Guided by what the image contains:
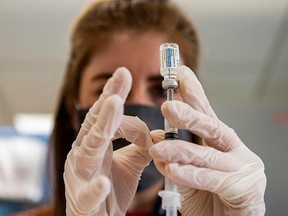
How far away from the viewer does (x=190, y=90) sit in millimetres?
579

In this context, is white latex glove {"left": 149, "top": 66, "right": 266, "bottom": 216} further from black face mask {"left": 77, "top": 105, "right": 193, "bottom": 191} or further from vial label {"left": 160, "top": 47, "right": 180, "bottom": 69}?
black face mask {"left": 77, "top": 105, "right": 193, "bottom": 191}

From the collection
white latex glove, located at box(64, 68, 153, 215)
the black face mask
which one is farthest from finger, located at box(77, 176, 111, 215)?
the black face mask

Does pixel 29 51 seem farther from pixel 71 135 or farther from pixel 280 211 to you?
pixel 280 211

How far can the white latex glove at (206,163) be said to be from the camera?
55 cm

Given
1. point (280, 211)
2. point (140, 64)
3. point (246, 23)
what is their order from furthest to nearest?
point (246, 23)
point (140, 64)
point (280, 211)

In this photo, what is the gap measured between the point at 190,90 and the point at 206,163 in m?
0.10

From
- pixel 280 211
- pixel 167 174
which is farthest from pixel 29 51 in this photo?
pixel 167 174

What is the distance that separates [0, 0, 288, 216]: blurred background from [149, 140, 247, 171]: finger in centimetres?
75

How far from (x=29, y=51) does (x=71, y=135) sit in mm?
1235

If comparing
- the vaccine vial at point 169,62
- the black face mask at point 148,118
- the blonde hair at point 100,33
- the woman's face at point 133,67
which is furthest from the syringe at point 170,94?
the blonde hair at point 100,33

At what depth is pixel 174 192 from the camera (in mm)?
548

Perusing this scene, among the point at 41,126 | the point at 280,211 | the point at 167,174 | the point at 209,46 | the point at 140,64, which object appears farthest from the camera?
the point at 41,126

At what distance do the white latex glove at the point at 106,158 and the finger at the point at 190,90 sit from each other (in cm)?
8

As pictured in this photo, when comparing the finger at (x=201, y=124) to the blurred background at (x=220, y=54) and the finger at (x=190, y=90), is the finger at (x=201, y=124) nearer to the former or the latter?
the finger at (x=190, y=90)
